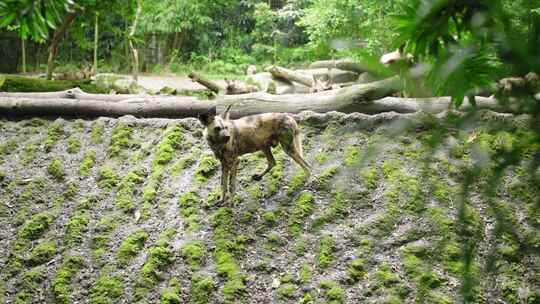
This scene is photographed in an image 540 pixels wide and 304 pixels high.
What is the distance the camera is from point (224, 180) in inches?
189

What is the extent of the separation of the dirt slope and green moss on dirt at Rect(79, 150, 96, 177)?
0.02m

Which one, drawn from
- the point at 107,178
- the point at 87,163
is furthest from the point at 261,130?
the point at 87,163

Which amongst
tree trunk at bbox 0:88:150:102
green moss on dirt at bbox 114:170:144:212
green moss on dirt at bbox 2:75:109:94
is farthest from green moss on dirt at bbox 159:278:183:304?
green moss on dirt at bbox 2:75:109:94

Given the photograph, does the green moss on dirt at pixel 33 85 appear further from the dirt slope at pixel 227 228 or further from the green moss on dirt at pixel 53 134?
the dirt slope at pixel 227 228

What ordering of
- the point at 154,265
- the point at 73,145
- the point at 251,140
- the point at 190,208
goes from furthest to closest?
the point at 73,145 → the point at 190,208 → the point at 251,140 → the point at 154,265

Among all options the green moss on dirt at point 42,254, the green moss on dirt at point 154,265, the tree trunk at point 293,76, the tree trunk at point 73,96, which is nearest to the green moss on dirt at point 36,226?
the green moss on dirt at point 42,254

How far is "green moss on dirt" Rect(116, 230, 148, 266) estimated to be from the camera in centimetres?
453

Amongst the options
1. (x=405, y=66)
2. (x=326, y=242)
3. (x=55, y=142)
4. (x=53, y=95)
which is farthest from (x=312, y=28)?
(x=405, y=66)

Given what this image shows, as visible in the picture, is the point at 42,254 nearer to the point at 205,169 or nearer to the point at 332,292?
the point at 205,169

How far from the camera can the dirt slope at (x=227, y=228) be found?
4.08 metres

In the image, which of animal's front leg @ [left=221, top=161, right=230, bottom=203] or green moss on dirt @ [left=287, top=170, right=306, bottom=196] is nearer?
animal's front leg @ [left=221, top=161, right=230, bottom=203]

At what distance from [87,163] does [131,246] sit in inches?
57.2

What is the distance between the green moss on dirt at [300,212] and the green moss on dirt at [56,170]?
2356 millimetres

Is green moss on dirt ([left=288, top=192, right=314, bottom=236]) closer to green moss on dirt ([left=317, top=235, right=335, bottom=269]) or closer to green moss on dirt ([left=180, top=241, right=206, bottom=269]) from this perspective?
green moss on dirt ([left=317, top=235, right=335, bottom=269])
